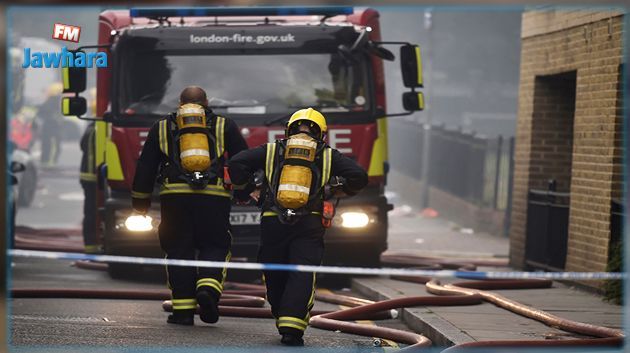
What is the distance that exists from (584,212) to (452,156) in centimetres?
1721

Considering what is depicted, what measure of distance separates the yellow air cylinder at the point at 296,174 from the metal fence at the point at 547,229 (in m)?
6.32

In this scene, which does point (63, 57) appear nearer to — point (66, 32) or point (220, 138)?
point (66, 32)

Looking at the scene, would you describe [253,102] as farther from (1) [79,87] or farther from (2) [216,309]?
(2) [216,309]

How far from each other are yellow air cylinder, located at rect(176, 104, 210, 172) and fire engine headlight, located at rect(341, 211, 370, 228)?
411 cm

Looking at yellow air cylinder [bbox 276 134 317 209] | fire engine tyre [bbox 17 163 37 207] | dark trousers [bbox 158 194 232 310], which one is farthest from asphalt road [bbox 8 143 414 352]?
fire engine tyre [bbox 17 163 37 207]

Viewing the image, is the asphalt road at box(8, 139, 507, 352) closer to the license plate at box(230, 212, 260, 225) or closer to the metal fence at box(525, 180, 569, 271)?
the license plate at box(230, 212, 260, 225)

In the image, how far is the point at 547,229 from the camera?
1686 cm

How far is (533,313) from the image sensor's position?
12.1m

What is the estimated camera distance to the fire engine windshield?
15.2 meters

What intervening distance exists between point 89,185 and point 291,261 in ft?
24.8

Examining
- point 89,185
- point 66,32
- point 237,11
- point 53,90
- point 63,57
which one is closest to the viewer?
point 63,57

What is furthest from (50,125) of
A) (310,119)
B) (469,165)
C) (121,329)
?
(310,119)

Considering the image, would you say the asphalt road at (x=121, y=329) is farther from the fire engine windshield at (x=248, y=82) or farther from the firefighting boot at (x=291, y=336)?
the fire engine windshield at (x=248, y=82)

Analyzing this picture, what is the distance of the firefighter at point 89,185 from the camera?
17656mm
